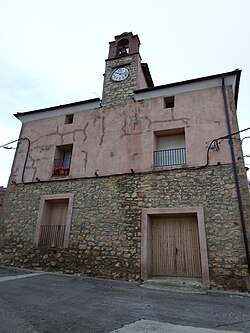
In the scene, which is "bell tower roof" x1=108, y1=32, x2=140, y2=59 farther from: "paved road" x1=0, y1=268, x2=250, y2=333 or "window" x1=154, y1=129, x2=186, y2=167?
"paved road" x1=0, y1=268, x2=250, y2=333

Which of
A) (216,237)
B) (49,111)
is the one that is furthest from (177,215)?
(49,111)

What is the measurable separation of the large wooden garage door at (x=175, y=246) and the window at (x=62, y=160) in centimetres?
403

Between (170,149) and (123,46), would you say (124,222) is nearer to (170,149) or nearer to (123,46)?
(170,149)

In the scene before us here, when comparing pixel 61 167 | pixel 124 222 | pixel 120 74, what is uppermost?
pixel 120 74

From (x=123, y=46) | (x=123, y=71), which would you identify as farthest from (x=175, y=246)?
(x=123, y=46)

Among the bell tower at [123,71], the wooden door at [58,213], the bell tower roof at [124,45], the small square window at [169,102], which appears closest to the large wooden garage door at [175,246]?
the wooden door at [58,213]

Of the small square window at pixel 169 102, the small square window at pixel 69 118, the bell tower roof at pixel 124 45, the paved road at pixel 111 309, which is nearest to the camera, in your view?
the paved road at pixel 111 309

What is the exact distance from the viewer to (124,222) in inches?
259

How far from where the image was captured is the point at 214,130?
679cm

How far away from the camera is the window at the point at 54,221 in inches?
281

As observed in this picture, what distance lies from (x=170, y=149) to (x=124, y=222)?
2906 mm

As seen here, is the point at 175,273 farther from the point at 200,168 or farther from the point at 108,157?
the point at 108,157

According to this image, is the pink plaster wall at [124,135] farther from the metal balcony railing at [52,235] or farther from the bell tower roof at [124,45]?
the bell tower roof at [124,45]

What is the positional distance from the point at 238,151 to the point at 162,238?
3.44m
